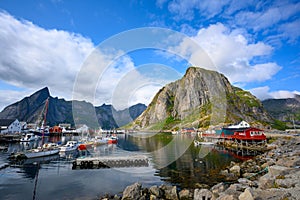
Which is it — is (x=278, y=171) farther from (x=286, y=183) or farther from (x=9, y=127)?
(x=9, y=127)

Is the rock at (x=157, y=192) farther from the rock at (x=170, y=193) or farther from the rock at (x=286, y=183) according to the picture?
the rock at (x=286, y=183)

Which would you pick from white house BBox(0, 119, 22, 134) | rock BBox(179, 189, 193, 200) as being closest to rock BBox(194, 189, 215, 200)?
rock BBox(179, 189, 193, 200)

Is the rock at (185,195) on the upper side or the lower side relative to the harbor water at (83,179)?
upper

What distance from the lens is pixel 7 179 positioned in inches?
909

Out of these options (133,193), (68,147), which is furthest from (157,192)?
(68,147)

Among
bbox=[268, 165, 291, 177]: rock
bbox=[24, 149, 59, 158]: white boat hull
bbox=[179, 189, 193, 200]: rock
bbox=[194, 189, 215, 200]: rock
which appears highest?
bbox=[268, 165, 291, 177]: rock

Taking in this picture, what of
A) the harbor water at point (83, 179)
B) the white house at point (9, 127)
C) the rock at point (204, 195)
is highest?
the white house at point (9, 127)

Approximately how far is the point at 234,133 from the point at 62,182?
55.4 metres

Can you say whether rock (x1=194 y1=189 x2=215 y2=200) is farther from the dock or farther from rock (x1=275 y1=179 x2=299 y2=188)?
the dock

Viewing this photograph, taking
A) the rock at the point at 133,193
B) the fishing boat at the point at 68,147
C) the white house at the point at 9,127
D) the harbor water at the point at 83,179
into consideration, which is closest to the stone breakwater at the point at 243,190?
the rock at the point at 133,193

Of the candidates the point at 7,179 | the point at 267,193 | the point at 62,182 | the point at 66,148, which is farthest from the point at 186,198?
the point at 66,148

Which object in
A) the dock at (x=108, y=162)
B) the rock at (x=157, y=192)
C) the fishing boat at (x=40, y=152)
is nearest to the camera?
the rock at (x=157, y=192)

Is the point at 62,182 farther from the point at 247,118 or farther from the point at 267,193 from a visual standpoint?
the point at 247,118

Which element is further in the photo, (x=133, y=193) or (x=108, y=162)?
(x=108, y=162)
